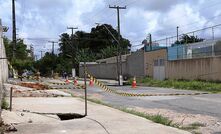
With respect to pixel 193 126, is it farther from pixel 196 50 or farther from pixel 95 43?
pixel 95 43

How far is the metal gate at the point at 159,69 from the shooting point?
55553 mm

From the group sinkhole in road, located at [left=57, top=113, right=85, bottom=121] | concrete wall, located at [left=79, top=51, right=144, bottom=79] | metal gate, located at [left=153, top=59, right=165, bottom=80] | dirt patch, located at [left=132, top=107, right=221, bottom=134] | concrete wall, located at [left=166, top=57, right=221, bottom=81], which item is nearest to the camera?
dirt patch, located at [left=132, top=107, right=221, bottom=134]

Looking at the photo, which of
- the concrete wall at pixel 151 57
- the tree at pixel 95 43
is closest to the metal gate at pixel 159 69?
the concrete wall at pixel 151 57

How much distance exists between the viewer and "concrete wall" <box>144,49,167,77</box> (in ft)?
186

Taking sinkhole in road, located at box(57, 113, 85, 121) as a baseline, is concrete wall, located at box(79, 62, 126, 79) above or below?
above

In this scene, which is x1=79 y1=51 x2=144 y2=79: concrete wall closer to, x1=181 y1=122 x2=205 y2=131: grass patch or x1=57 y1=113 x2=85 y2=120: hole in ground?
x1=57 y1=113 x2=85 y2=120: hole in ground

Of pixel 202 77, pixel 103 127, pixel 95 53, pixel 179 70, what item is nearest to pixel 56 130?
pixel 103 127

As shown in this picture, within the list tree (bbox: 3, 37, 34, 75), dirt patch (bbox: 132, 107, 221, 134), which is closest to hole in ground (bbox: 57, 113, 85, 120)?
dirt patch (bbox: 132, 107, 221, 134)

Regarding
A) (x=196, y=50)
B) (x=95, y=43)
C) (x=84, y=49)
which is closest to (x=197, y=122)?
(x=196, y=50)

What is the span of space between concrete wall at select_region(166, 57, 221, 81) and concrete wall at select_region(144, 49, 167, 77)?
281cm

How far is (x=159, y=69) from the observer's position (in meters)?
56.7

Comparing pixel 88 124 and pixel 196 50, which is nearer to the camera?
pixel 88 124

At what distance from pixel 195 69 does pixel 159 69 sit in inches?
414

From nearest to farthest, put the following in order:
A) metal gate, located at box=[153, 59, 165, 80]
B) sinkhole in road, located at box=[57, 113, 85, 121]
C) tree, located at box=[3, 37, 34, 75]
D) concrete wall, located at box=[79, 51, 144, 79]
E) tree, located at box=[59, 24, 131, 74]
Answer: sinkhole in road, located at box=[57, 113, 85, 121] < metal gate, located at box=[153, 59, 165, 80] < concrete wall, located at box=[79, 51, 144, 79] < tree, located at box=[3, 37, 34, 75] < tree, located at box=[59, 24, 131, 74]
